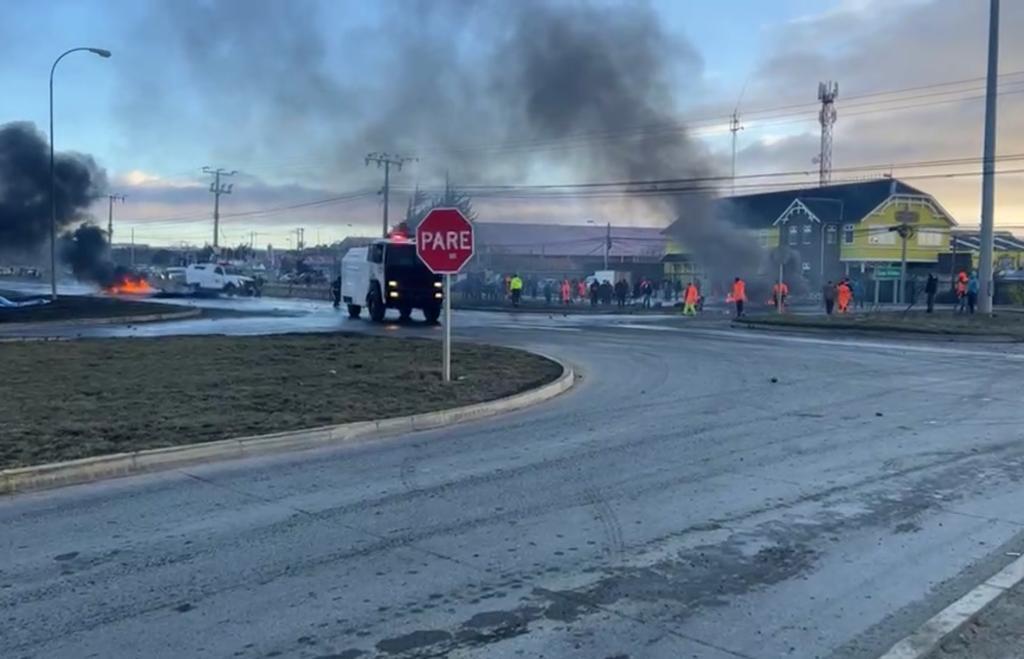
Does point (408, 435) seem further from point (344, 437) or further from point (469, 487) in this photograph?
point (469, 487)

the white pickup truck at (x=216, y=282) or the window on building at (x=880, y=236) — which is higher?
the window on building at (x=880, y=236)

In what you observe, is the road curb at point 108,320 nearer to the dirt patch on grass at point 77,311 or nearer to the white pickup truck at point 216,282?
the dirt patch on grass at point 77,311

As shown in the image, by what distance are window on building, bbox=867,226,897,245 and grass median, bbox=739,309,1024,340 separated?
95.9 ft

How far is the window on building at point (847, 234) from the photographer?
56.6 meters

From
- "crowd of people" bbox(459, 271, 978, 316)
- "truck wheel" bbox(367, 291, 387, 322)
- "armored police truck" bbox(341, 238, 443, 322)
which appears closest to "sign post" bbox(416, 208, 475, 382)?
"armored police truck" bbox(341, 238, 443, 322)

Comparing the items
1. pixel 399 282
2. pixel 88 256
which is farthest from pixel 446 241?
pixel 88 256

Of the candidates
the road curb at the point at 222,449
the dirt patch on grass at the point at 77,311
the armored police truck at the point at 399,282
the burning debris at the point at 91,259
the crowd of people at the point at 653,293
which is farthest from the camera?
the burning debris at the point at 91,259

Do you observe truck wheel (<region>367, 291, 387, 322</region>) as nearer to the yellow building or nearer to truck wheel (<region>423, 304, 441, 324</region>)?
truck wheel (<region>423, 304, 441, 324</region>)

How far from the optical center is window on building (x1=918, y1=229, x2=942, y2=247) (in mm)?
58156

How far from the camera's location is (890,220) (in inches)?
2250

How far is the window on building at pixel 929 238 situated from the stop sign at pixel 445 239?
2140 inches

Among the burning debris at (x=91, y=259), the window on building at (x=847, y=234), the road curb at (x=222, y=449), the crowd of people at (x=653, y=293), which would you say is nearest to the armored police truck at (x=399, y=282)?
the crowd of people at (x=653, y=293)

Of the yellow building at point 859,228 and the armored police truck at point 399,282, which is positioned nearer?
the armored police truck at point 399,282

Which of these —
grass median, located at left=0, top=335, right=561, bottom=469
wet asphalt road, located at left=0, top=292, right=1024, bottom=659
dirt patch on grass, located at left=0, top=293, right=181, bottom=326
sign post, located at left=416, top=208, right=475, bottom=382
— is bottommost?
wet asphalt road, located at left=0, top=292, right=1024, bottom=659
